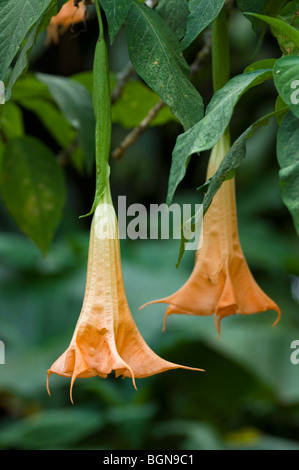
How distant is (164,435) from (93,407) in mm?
263

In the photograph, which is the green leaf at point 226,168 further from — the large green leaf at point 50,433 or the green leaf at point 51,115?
the large green leaf at point 50,433

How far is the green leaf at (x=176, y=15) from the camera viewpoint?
1.60 ft

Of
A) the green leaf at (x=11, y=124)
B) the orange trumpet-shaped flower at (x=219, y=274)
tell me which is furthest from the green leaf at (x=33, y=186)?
the orange trumpet-shaped flower at (x=219, y=274)

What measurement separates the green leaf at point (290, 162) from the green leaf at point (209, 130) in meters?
0.04

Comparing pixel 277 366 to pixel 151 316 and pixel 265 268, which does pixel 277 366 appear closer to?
pixel 151 316

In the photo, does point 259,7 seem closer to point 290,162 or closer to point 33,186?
point 290,162

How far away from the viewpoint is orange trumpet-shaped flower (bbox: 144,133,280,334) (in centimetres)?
50

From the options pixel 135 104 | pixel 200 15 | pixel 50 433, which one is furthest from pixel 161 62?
pixel 50 433

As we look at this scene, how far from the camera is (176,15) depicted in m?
0.49

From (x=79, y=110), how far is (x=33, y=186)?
0.40ft

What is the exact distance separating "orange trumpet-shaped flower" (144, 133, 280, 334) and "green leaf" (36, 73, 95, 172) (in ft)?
0.76

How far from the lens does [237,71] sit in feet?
8.00

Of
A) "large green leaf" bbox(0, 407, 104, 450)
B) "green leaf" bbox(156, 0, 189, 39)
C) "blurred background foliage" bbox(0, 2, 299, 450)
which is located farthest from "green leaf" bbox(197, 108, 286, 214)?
"large green leaf" bbox(0, 407, 104, 450)

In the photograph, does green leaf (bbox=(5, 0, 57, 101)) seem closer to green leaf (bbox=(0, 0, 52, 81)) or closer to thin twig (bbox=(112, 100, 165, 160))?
green leaf (bbox=(0, 0, 52, 81))
